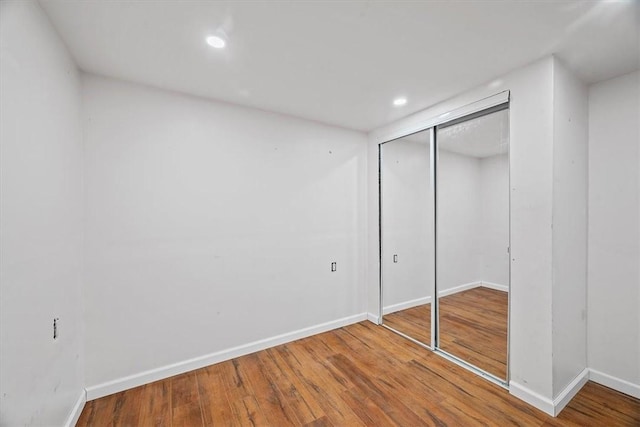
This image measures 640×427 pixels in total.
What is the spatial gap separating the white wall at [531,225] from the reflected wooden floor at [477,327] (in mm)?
256

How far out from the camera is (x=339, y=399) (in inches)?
83.0

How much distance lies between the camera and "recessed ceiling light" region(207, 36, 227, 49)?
173 centimetres

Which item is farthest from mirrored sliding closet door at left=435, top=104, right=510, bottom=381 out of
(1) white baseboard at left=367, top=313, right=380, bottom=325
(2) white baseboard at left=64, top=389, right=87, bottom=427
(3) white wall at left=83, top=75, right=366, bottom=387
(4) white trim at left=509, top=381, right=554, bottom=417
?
(2) white baseboard at left=64, top=389, right=87, bottom=427

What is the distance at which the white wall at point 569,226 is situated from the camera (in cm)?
196

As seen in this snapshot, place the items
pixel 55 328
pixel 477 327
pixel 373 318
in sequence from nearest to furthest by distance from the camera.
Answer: pixel 55 328 < pixel 477 327 < pixel 373 318

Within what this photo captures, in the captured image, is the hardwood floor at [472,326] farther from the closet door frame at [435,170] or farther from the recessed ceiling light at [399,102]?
the recessed ceiling light at [399,102]

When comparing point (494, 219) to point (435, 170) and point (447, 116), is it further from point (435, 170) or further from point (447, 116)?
point (447, 116)

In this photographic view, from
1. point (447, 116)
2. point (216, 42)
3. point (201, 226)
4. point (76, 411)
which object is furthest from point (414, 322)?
point (216, 42)

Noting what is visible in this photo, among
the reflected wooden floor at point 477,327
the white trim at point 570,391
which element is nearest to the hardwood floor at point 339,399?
the white trim at point 570,391

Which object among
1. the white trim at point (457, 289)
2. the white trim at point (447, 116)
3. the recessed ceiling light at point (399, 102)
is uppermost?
the recessed ceiling light at point (399, 102)

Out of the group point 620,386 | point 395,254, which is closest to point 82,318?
point 395,254

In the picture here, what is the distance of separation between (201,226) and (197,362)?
130cm

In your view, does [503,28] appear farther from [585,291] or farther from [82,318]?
[82,318]

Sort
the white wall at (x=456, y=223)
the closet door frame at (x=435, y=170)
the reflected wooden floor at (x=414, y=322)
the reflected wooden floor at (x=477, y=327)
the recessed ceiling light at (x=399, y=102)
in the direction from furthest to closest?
the reflected wooden floor at (x=414, y=322) → the white wall at (x=456, y=223) → the recessed ceiling light at (x=399, y=102) → the reflected wooden floor at (x=477, y=327) → the closet door frame at (x=435, y=170)
